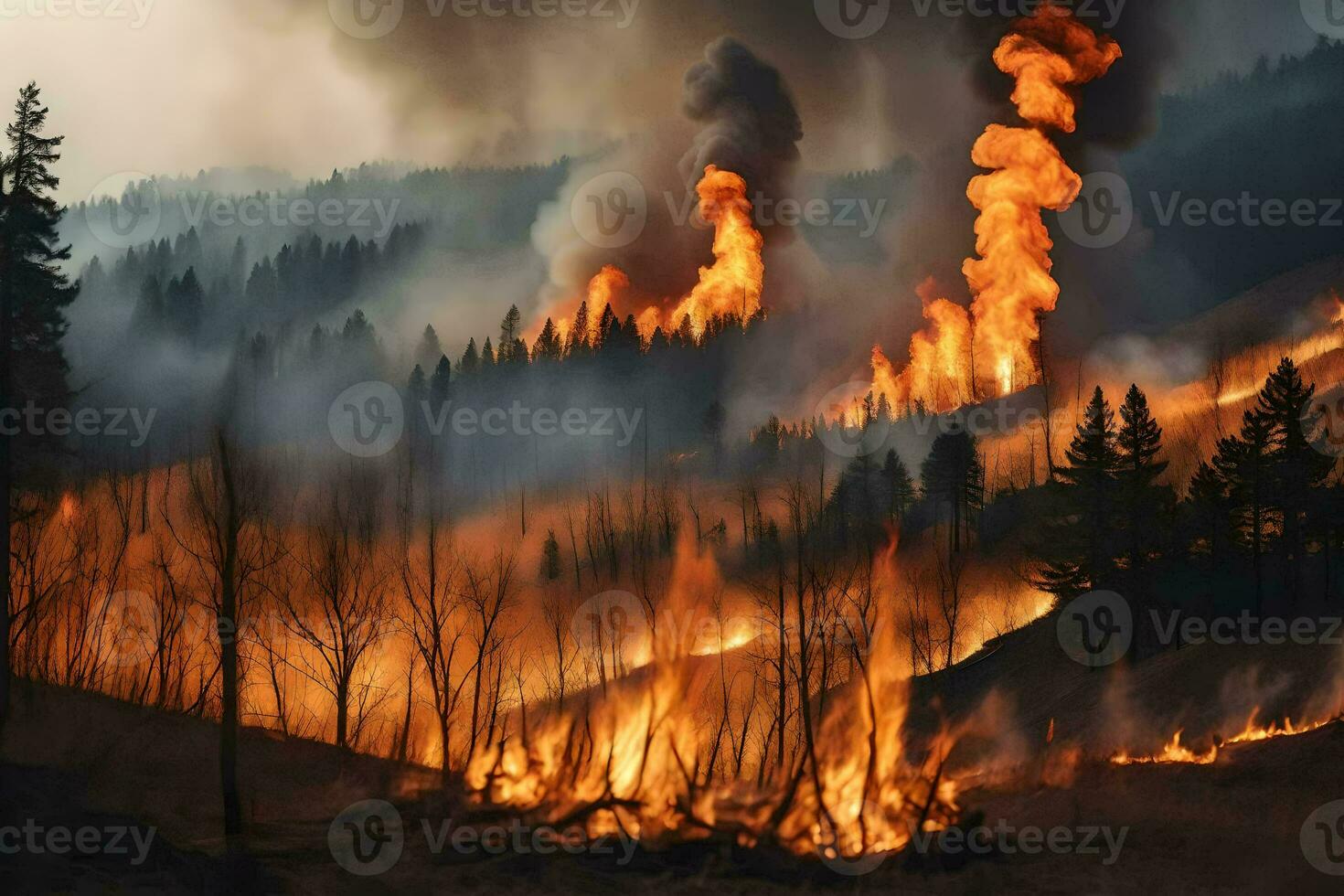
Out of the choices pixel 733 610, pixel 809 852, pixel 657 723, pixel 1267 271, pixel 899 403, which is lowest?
pixel 809 852

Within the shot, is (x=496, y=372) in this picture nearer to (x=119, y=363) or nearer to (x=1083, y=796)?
(x=119, y=363)

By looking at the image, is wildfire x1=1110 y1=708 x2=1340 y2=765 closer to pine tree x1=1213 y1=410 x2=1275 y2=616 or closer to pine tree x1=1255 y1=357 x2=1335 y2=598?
pine tree x1=1213 y1=410 x2=1275 y2=616

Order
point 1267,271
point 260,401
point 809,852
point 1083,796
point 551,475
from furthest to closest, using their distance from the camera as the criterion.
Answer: point 1267,271 → point 260,401 → point 551,475 → point 1083,796 → point 809,852

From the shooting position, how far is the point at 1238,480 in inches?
2445

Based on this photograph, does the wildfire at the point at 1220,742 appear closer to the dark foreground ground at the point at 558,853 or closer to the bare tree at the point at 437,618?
the dark foreground ground at the point at 558,853

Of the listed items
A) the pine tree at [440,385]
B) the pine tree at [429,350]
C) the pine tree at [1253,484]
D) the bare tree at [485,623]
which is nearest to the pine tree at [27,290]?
the bare tree at [485,623]

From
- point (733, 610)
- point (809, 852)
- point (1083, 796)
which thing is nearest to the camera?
point (809, 852)

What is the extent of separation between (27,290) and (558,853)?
30.6 metres

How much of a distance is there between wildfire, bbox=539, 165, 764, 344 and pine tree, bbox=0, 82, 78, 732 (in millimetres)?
113044

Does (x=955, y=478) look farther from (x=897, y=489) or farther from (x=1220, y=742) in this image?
(x=1220, y=742)

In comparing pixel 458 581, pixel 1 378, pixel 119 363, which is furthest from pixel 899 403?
pixel 1 378

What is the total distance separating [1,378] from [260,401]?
111245 millimetres

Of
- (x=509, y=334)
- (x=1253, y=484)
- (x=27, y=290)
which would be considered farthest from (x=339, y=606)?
(x=509, y=334)

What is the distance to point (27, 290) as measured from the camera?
4116 centimetres
